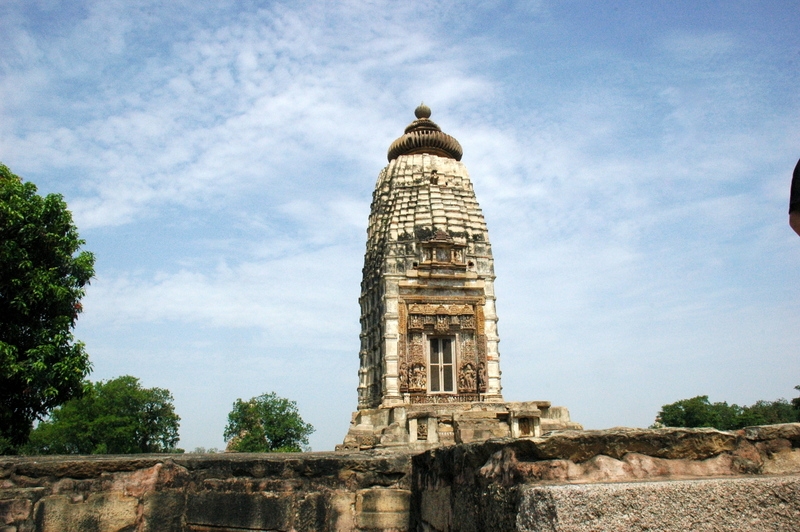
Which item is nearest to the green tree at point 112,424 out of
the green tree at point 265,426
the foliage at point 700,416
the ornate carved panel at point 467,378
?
the green tree at point 265,426

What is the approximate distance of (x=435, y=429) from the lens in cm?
1577

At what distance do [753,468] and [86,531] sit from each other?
133 inches

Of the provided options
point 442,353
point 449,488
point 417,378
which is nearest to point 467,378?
point 442,353

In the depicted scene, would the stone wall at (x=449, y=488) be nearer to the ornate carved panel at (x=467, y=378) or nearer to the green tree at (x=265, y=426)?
the ornate carved panel at (x=467, y=378)

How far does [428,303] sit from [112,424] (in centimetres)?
2669

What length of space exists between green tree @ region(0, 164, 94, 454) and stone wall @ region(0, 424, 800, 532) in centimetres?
967

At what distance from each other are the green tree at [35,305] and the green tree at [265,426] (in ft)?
99.2

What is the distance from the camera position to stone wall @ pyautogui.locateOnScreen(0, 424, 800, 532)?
200cm

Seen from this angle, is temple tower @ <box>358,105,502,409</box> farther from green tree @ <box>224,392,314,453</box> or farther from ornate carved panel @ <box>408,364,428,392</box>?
green tree @ <box>224,392,314,453</box>

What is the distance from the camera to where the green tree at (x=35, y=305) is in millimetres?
12359

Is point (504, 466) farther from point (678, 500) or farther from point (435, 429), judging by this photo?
point (435, 429)

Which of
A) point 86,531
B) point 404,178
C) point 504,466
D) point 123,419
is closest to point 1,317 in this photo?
point 86,531

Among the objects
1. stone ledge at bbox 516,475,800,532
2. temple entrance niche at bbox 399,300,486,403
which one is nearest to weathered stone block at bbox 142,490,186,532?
stone ledge at bbox 516,475,800,532

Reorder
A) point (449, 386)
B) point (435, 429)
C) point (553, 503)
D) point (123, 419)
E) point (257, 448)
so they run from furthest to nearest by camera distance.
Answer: point (257, 448) < point (123, 419) < point (449, 386) < point (435, 429) < point (553, 503)
